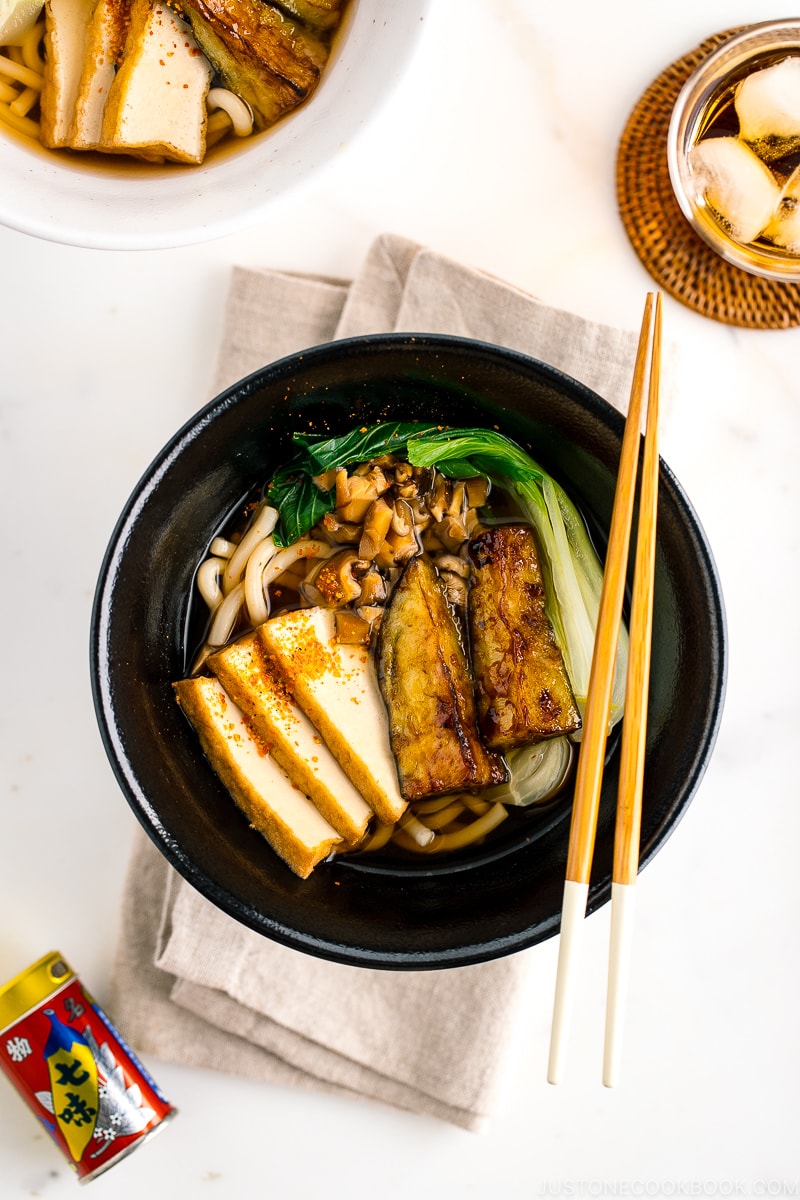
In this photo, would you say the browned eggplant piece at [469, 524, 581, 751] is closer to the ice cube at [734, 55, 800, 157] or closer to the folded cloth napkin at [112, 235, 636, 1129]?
the folded cloth napkin at [112, 235, 636, 1129]

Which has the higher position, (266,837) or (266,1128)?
(266,837)

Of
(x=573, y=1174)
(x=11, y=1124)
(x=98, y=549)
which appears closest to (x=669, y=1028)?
(x=573, y=1174)

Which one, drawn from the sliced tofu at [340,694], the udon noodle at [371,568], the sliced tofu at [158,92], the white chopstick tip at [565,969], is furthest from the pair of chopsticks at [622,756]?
the sliced tofu at [158,92]

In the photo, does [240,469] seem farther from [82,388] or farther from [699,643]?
[699,643]

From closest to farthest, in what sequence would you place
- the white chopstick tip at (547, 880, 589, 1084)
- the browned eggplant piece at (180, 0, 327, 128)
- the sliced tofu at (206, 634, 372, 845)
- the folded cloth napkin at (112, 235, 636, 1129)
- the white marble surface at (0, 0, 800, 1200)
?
1. the white chopstick tip at (547, 880, 589, 1084)
2. the browned eggplant piece at (180, 0, 327, 128)
3. the sliced tofu at (206, 634, 372, 845)
4. the folded cloth napkin at (112, 235, 636, 1129)
5. the white marble surface at (0, 0, 800, 1200)

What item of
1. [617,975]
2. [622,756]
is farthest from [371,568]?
[617,975]

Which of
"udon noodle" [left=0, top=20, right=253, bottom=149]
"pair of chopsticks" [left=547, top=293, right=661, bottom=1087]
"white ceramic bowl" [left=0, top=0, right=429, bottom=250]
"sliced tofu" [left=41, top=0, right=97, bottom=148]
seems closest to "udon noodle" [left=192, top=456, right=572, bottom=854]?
"pair of chopsticks" [left=547, top=293, right=661, bottom=1087]
